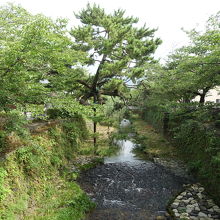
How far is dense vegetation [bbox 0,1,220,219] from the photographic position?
4.03 m

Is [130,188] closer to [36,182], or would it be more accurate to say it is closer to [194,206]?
[194,206]

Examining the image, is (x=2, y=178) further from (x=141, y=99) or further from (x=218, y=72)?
(x=141, y=99)

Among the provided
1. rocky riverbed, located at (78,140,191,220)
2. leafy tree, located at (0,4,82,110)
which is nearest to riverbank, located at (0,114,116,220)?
rocky riverbed, located at (78,140,191,220)

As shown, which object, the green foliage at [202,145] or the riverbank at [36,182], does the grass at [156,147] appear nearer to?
the green foliage at [202,145]

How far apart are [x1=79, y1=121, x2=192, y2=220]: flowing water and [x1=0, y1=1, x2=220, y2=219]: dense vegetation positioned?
0.73m

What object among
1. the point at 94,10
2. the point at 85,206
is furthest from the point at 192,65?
the point at 94,10

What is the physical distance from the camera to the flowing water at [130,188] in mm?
5355

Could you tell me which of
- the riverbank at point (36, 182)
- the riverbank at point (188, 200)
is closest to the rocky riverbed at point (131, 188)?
the riverbank at point (188, 200)

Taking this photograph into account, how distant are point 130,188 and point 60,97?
4896 millimetres

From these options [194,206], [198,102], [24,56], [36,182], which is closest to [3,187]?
[36,182]

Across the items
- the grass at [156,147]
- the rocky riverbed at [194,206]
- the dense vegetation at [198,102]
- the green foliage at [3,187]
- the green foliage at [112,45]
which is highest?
the green foliage at [112,45]

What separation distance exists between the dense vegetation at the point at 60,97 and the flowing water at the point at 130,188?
2.41 ft

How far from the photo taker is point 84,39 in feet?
34.9

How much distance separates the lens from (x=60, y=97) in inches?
248
